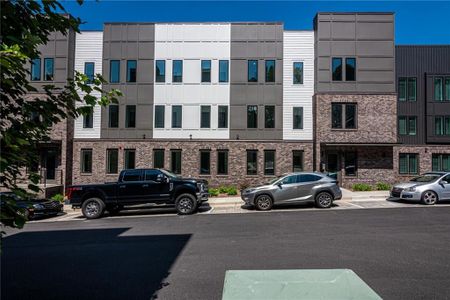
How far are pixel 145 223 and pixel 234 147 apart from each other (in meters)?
10.8

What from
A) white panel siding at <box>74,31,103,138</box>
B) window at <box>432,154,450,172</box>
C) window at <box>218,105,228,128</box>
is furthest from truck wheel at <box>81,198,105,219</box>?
window at <box>432,154,450,172</box>

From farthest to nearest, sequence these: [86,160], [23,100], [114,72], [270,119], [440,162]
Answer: [440,162] < [114,72] < [86,160] < [270,119] < [23,100]

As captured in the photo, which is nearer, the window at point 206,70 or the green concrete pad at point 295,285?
the green concrete pad at point 295,285

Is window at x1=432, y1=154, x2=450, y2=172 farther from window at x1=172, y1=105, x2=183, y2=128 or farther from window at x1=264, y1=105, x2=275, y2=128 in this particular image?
window at x1=172, y1=105, x2=183, y2=128

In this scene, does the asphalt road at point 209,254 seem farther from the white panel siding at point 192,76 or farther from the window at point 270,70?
the window at point 270,70

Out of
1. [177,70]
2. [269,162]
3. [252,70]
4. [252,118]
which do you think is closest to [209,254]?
[269,162]

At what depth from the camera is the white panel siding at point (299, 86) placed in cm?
2252

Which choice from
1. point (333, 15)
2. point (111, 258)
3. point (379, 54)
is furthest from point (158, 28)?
point (111, 258)

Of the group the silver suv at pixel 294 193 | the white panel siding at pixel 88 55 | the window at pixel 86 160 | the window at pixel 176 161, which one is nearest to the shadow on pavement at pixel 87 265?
the silver suv at pixel 294 193

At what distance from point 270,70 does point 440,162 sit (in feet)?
45.8

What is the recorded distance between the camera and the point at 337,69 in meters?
21.9

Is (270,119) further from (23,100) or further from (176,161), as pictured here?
(23,100)

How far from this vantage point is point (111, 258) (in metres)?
7.48

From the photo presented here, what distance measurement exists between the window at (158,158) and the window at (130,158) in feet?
4.57
